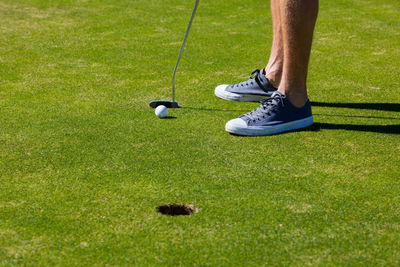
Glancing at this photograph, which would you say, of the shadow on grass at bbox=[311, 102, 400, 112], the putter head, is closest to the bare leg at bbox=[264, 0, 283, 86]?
the shadow on grass at bbox=[311, 102, 400, 112]

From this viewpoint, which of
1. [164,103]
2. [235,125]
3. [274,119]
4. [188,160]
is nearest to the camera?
[188,160]

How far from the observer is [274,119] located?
288cm

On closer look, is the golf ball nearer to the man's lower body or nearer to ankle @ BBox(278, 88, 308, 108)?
the man's lower body

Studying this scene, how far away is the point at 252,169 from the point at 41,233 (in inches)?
37.0

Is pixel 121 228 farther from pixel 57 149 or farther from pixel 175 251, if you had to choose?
pixel 57 149

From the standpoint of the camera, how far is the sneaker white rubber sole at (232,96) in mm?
3299

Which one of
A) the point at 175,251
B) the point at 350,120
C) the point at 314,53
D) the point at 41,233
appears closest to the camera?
the point at 175,251

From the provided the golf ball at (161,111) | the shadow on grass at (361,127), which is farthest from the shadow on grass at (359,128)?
the golf ball at (161,111)

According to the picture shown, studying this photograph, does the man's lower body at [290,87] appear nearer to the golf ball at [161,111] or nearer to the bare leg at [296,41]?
the bare leg at [296,41]

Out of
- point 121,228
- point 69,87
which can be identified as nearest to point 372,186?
point 121,228

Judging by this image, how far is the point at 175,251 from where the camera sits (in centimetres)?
174

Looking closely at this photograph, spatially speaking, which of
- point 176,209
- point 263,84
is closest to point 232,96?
point 263,84

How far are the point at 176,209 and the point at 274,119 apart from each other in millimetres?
1039

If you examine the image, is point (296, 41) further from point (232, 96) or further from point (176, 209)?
point (176, 209)
